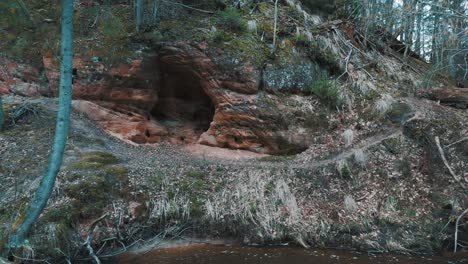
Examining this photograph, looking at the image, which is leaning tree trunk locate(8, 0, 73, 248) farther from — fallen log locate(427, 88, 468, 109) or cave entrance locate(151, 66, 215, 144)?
fallen log locate(427, 88, 468, 109)

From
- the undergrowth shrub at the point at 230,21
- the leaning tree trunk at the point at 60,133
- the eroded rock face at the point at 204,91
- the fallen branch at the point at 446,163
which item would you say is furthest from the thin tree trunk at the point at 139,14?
the fallen branch at the point at 446,163

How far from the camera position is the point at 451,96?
11148mm

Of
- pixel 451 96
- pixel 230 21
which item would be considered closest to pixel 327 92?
pixel 451 96

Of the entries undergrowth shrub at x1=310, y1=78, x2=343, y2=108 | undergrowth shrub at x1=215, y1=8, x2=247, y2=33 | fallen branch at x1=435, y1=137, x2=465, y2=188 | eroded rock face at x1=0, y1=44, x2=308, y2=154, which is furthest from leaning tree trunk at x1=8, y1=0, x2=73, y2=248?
fallen branch at x1=435, y1=137, x2=465, y2=188

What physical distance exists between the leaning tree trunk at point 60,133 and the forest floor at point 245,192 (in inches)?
12.5

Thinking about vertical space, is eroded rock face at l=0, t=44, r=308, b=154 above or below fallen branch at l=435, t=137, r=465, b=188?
above

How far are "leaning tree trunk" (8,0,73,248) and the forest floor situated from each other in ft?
1.04

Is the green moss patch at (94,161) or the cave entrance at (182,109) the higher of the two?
the cave entrance at (182,109)

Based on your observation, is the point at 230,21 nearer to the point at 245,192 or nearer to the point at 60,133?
the point at 245,192

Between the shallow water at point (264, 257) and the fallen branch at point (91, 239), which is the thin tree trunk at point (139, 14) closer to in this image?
the fallen branch at point (91, 239)

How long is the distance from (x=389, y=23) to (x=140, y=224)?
6.56 m

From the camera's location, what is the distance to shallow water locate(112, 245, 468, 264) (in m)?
6.55

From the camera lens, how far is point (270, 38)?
479 inches

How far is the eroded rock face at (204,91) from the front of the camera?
422 inches
